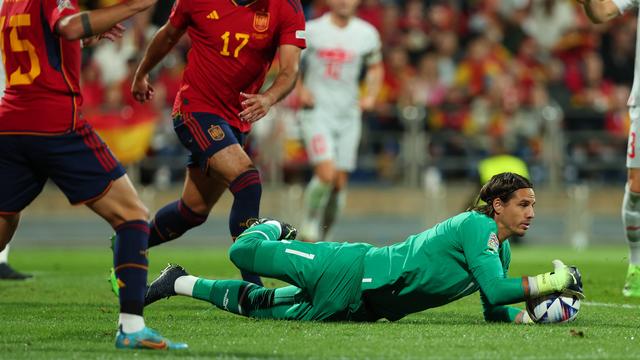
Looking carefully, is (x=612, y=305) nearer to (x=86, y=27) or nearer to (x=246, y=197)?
(x=246, y=197)

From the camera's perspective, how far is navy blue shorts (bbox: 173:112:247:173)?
8398 mm

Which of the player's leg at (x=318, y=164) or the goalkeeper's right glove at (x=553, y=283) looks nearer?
the goalkeeper's right glove at (x=553, y=283)

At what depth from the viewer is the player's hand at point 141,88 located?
916 centimetres

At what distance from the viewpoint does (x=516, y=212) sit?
23.1 feet

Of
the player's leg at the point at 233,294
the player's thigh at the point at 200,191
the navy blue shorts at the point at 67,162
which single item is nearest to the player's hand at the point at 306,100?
the player's thigh at the point at 200,191

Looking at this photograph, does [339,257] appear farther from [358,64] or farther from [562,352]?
[358,64]

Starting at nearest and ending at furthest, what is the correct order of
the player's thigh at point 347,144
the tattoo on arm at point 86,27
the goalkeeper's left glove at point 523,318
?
the tattoo on arm at point 86,27, the goalkeeper's left glove at point 523,318, the player's thigh at point 347,144

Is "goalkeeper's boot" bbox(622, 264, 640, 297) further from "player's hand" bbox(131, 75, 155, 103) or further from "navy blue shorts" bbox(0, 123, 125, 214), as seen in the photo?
"navy blue shorts" bbox(0, 123, 125, 214)

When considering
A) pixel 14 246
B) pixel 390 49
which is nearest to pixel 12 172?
pixel 14 246

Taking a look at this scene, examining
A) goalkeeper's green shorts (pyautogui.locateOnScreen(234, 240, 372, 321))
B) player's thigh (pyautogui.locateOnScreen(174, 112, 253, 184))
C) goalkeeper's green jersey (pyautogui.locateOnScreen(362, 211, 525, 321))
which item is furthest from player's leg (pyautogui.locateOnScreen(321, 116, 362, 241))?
goalkeeper's green jersey (pyautogui.locateOnScreen(362, 211, 525, 321))

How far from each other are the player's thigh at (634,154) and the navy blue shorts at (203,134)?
10.7 feet

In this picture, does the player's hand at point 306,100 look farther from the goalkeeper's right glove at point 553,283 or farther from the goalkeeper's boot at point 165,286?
the goalkeeper's right glove at point 553,283

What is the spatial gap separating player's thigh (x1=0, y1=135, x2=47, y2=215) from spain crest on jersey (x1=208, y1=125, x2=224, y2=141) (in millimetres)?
2238

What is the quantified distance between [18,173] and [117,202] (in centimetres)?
57
